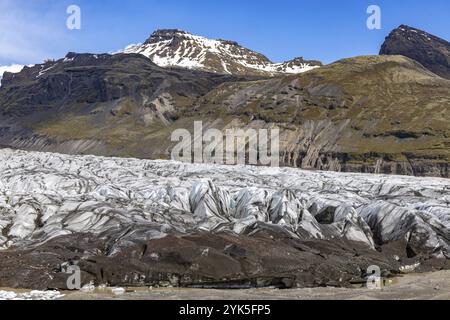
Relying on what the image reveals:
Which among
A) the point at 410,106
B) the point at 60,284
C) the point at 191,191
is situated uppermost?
the point at 410,106

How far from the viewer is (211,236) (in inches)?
1228

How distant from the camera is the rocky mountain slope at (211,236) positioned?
27656mm

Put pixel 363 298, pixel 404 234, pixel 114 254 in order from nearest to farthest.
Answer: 1. pixel 363 298
2. pixel 114 254
3. pixel 404 234

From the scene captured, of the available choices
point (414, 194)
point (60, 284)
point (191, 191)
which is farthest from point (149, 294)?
point (414, 194)

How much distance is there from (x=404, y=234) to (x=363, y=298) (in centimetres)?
1617

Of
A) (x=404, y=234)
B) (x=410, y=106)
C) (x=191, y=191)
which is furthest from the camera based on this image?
(x=410, y=106)

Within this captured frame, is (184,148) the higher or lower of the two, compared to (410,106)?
lower

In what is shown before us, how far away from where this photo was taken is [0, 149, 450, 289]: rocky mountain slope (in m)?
27.7

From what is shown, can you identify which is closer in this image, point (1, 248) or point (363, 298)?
point (363, 298)

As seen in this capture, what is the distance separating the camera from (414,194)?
48.8m
